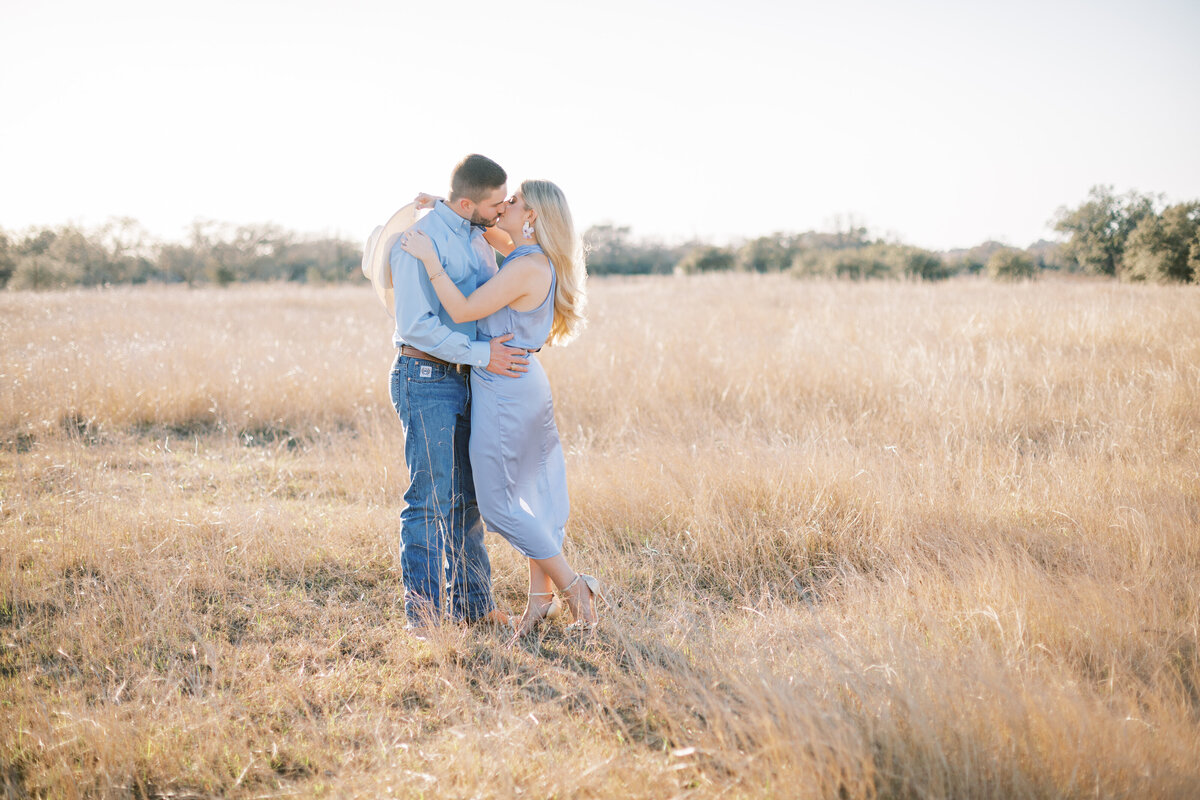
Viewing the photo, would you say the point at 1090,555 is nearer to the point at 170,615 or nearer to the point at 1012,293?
the point at 170,615

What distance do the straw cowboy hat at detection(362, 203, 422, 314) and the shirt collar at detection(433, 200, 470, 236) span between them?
18cm

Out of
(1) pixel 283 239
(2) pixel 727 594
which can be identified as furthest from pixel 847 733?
(1) pixel 283 239

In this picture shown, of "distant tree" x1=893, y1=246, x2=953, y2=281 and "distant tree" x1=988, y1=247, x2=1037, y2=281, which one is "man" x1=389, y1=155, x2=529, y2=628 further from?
"distant tree" x1=893, y1=246, x2=953, y2=281

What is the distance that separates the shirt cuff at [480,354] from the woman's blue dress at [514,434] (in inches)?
3.7

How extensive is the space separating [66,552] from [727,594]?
3.81 m

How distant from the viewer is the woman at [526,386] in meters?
2.82

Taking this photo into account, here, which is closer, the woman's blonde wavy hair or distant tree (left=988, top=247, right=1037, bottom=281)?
the woman's blonde wavy hair

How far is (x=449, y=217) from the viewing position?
9.51 ft

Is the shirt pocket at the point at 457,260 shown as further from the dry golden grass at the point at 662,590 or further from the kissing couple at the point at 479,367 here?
the dry golden grass at the point at 662,590

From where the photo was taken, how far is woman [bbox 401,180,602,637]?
9.24 feet

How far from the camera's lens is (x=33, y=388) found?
632 cm

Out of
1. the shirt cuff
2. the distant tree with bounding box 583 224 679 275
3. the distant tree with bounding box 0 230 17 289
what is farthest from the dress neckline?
the distant tree with bounding box 583 224 679 275

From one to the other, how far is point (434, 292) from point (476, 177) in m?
0.55

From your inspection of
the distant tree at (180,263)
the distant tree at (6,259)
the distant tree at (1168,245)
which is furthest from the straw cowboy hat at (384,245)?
the distant tree at (180,263)
